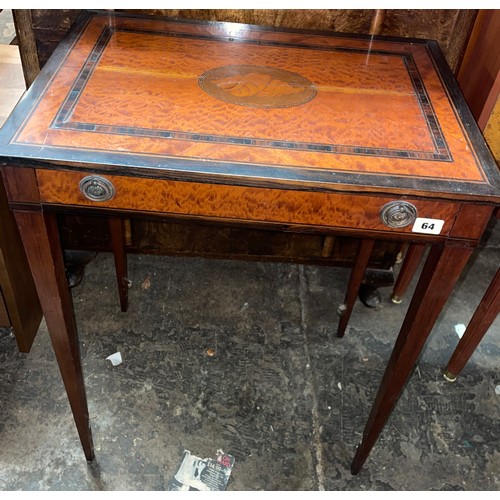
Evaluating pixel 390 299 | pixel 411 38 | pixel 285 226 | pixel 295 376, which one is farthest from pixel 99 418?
pixel 411 38

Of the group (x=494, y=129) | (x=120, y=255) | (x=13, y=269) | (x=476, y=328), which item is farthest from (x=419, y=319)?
(x=13, y=269)

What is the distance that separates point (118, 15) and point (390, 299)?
1167 millimetres

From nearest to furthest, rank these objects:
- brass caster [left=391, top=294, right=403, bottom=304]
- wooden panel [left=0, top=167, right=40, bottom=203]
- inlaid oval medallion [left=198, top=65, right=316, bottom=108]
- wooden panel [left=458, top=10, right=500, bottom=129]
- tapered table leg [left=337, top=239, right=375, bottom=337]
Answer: wooden panel [left=0, top=167, right=40, bottom=203] → inlaid oval medallion [left=198, top=65, right=316, bottom=108] → wooden panel [left=458, top=10, right=500, bottom=129] → tapered table leg [left=337, top=239, right=375, bottom=337] → brass caster [left=391, top=294, right=403, bottom=304]

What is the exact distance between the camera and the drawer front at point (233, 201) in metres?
0.86

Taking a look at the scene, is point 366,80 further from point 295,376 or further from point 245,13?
point 295,376

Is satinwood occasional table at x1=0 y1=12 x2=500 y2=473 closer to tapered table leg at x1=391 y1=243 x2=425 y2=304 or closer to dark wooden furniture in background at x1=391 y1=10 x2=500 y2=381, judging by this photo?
dark wooden furniture in background at x1=391 y1=10 x2=500 y2=381

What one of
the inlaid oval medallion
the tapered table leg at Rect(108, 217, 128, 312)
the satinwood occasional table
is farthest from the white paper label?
the tapered table leg at Rect(108, 217, 128, 312)

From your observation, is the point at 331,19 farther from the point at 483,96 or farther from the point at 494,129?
the point at 494,129

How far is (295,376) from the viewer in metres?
1.55

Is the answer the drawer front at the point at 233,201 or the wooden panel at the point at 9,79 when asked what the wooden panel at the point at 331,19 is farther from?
the drawer front at the point at 233,201

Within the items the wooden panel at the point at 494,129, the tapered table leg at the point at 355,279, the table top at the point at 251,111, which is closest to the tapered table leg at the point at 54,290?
the table top at the point at 251,111

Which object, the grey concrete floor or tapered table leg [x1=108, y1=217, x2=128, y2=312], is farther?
tapered table leg [x1=108, y1=217, x2=128, y2=312]

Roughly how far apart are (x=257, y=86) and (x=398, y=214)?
1.29 feet

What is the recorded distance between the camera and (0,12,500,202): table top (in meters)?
0.85
